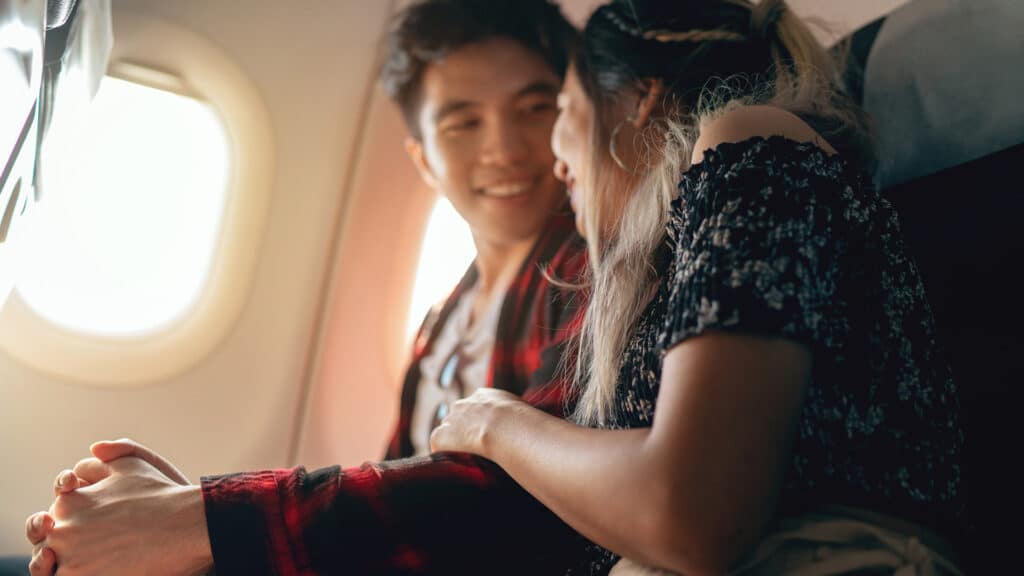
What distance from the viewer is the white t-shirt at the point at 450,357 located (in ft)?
5.11

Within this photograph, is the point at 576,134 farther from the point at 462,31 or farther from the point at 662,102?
the point at 462,31

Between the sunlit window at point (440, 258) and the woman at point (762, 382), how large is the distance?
1000 millimetres

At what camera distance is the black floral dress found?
0.57 m

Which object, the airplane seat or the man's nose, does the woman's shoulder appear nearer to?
the airplane seat

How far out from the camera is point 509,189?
155cm

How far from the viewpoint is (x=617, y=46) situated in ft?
3.45

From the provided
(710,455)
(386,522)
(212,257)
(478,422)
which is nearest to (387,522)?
(386,522)

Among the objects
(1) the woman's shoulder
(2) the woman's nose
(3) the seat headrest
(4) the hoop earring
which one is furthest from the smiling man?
(1) the woman's shoulder

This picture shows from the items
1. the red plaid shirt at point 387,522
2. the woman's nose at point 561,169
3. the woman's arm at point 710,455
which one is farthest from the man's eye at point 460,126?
the woman's arm at point 710,455

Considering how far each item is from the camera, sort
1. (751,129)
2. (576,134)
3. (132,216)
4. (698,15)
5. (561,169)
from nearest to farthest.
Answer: (751,129), (698,15), (576,134), (561,169), (132,216)

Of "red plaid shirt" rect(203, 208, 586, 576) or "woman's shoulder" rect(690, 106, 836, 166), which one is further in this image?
"red plaid shirt" rect(203, 208, 586, 576)

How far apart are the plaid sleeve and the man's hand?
27mm

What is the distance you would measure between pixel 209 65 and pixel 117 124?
220mm

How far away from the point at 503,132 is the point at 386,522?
896 millimetres
